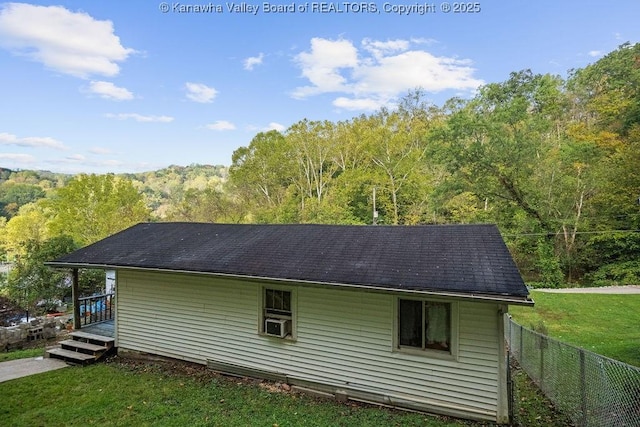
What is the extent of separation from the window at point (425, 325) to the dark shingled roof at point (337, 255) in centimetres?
56

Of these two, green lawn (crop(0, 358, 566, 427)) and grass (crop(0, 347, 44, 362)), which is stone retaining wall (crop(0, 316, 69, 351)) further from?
green lawn (crop(0, 358, 566, 427))

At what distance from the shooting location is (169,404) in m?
5.85

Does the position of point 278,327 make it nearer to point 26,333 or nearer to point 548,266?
point 26,333

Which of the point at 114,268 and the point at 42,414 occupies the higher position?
the point at 114,268

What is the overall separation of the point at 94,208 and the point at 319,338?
31.4 meters

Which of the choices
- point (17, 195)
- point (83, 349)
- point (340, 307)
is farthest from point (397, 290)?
point (17, 195)

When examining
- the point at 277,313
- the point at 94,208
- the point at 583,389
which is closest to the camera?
the point at 583,389

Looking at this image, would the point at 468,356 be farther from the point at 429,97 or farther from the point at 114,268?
the point at 429,97

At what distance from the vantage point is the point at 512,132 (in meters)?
24.4

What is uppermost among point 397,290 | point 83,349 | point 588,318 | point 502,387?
point 397,290

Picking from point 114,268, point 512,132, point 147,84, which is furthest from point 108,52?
point 512,132

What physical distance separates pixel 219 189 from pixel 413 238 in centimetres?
3290

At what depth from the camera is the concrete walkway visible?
723 cm

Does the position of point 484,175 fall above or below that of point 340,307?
above
